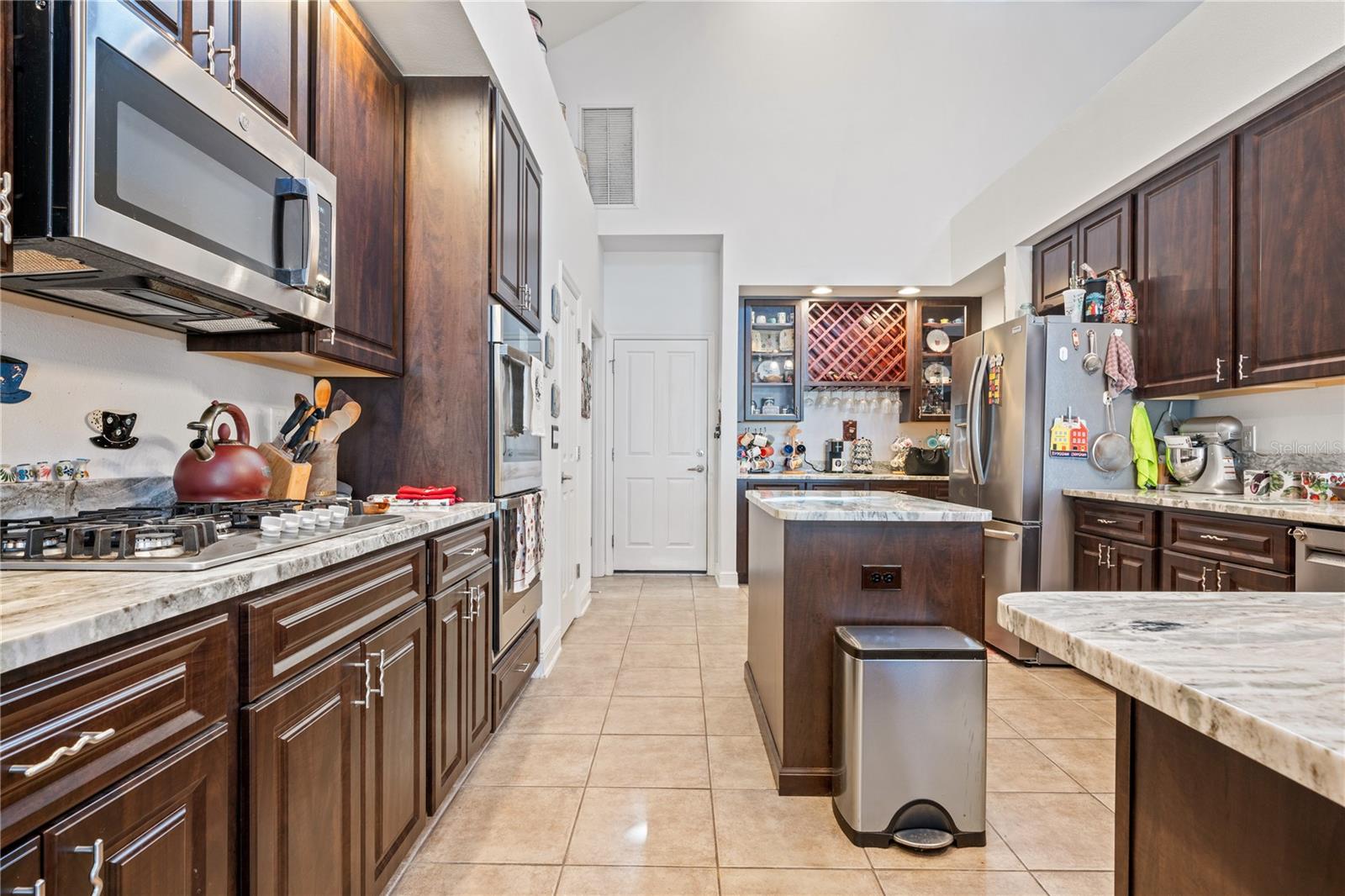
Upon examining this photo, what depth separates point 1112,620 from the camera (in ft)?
2.40

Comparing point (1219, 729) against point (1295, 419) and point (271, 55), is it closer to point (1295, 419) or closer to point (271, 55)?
point (271, 55)

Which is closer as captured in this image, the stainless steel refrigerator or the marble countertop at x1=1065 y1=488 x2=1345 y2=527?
the marble countertop at x1=1065 y1=488 x2=1345 y2=527

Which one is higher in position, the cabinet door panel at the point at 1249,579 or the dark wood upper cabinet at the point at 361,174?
the dark wood upper cabinet at the point at 361,174

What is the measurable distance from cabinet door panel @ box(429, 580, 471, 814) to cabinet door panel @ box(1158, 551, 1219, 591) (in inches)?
112

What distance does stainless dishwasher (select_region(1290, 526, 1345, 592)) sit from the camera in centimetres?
211

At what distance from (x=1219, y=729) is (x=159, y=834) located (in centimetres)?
114

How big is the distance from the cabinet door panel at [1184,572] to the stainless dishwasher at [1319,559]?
35cm

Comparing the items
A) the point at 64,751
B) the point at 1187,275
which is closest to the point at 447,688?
the point at 64,751

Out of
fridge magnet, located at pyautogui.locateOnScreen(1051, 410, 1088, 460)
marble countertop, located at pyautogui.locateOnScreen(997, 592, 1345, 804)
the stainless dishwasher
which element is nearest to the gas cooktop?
marble countertop, located at pyautogui.locateOnScreen(997, 592, 1345, 804)

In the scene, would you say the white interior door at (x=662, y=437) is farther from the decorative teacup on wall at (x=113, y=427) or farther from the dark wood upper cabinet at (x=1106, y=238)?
the decorative teacup on wall at (x=113, y=427)

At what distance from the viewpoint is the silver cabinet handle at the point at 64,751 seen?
0.66 m

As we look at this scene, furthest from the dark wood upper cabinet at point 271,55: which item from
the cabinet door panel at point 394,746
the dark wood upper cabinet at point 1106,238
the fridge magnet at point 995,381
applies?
the dark wood upper cabinet at point 1106,238

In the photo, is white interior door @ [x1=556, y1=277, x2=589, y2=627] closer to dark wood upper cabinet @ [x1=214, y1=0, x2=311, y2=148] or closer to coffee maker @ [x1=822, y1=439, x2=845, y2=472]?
dark wood upper cabinet @ [x1=214, y1=0, x2=311, y2=148]

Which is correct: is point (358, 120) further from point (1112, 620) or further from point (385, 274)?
point (1112, 620)
